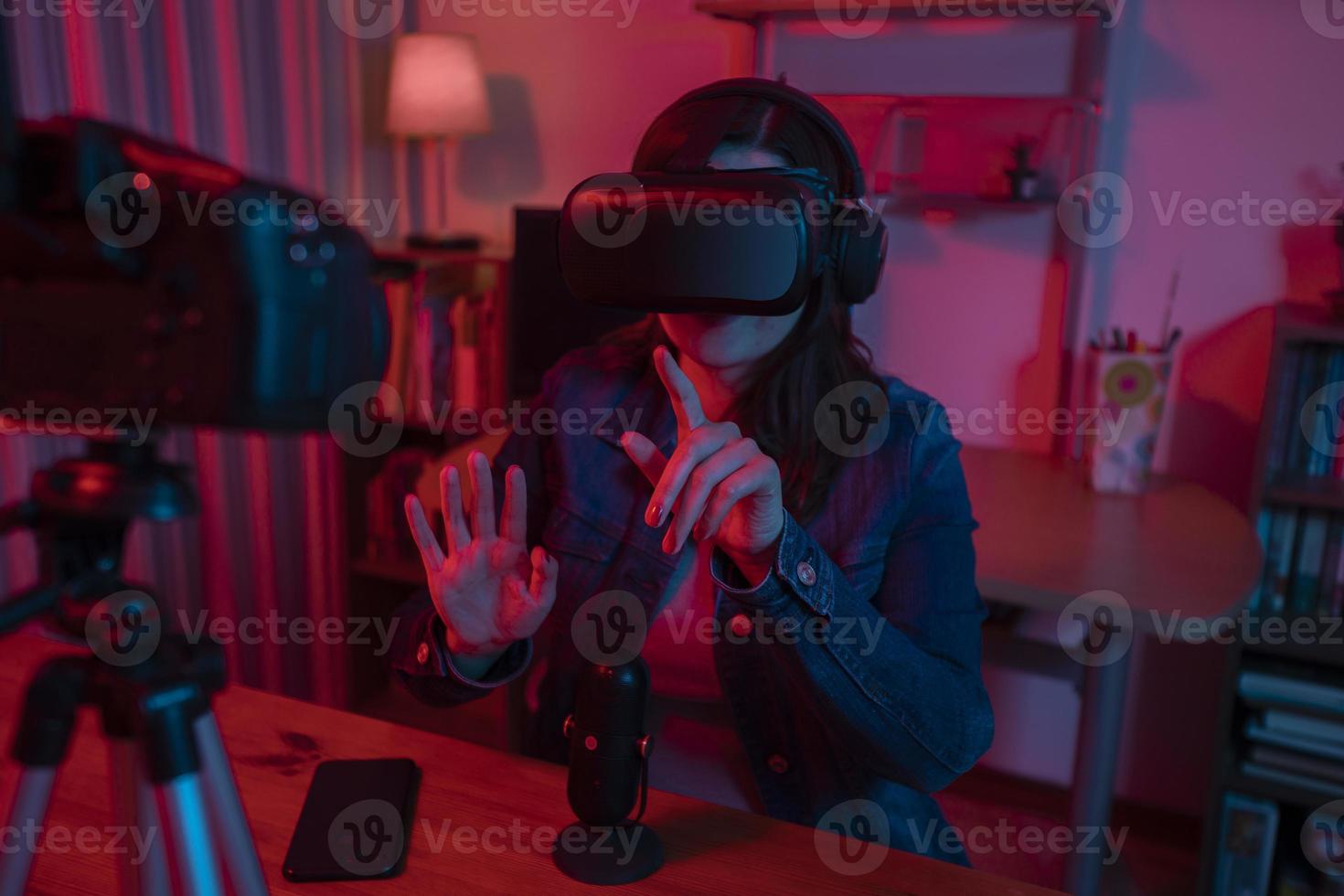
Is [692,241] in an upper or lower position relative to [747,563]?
upper

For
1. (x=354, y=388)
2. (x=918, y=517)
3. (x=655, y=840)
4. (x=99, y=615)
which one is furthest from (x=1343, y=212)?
(x=99, y=615)

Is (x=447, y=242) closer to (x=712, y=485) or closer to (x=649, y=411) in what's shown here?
(x=649, y=411)

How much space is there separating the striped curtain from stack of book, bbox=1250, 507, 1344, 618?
1881 mm

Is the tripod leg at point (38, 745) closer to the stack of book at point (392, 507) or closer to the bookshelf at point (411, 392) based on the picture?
the bookshelf at point (411, 392)

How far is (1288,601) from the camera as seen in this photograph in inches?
70.3

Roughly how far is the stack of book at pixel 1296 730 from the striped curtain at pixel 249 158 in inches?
74.4

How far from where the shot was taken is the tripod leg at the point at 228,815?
505mm

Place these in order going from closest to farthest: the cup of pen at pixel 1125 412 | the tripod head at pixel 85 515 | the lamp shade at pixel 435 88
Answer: the tripod head at pixel 85 515
the cup of pen at pixel 1125 412
the lamp shade at pixel 435 88

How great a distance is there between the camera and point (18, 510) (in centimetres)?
46

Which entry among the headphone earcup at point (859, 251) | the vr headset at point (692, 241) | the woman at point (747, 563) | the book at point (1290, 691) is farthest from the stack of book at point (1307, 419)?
the vr headset at point (692, 241)

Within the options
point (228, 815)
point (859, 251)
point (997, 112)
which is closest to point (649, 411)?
point (859, 251)

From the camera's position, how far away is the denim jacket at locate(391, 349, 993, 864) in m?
0.87

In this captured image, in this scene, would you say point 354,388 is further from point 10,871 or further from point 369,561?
point 369,561

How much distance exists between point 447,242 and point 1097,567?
62.8 inches
